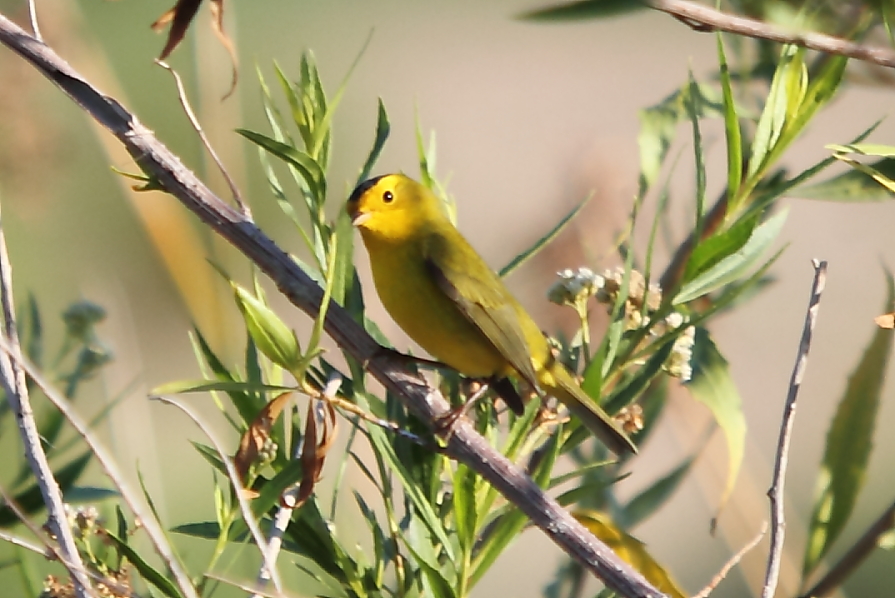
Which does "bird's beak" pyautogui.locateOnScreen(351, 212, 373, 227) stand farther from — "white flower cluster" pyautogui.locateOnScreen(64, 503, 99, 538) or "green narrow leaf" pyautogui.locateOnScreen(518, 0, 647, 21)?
"green narrow leaf" pyautogui.locateOnScreen(518, 0, 647, 21)

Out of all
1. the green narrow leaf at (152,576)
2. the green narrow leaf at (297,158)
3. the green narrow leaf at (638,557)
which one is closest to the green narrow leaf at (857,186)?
the green narrow leaf at (638,557)

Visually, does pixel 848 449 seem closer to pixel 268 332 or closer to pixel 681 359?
pixel 681 359

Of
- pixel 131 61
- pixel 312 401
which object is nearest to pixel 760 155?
pixel 312 401

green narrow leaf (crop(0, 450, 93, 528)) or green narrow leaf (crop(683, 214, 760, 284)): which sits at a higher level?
green narrow leaf (crop(683, 214, 760, 284))

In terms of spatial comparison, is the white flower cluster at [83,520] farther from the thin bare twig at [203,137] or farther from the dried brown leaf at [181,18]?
the dried brown leaf at [181,18]

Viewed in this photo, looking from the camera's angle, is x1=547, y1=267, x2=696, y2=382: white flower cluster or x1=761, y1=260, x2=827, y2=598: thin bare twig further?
x1=547, y1=267, x2=696, y2=382: white flower cluster

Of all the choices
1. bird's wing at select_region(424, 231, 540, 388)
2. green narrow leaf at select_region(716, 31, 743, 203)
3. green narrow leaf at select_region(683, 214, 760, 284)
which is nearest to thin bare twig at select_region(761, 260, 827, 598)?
green narrow leaf at select_region(683, 214, 760, 284)

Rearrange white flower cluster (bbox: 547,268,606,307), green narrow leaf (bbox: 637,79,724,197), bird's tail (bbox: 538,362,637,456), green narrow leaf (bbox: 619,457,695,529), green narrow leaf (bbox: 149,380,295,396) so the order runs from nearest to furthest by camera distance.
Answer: green narrow leaf (bbox: 149,380,295,396) < bird's tail (bbox: 538,362,637,456) < white flower cluster (bbox: 547,268,606,307) < green narrow leaf (bbox: 637,79,724,197) < green narrow leaf (bbox: 619,457,695,529)

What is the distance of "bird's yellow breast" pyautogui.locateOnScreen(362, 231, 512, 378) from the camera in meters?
1.75

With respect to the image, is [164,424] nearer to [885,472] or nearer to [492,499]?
[885,472]

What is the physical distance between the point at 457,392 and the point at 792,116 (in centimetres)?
54

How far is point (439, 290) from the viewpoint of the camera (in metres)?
1.87

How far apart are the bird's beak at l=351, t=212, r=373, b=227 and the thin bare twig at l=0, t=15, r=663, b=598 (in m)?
0.85

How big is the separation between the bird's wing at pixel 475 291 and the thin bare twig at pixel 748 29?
1.08 meters
